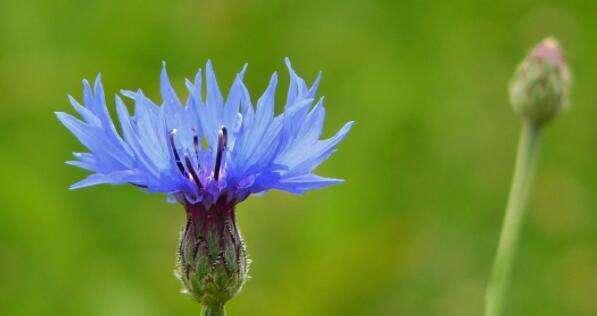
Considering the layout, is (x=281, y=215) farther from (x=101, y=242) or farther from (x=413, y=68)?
(x=413, y=68)

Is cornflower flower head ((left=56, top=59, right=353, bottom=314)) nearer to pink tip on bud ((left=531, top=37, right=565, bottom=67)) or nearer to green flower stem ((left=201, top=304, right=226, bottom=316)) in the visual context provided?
green flower stem ((left=201, top=304, right=226, bottom=316))

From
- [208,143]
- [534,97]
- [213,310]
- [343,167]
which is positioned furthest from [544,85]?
[343,167]

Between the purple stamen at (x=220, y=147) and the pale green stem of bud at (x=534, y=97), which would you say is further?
the pale green stem of bud at (x=534, y=97)

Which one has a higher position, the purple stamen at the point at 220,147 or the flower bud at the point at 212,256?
the purple stamen at the point at 220,147

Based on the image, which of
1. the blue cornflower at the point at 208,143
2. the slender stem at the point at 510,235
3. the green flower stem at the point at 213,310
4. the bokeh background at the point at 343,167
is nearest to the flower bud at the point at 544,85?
the slender stem at the point at 510,235

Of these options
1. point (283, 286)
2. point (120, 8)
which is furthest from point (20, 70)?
point (283, 286)

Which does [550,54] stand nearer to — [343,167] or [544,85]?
[544,85]

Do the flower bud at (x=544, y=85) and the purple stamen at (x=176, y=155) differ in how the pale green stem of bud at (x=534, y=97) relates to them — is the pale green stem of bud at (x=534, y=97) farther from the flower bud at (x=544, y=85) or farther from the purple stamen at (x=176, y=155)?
the purple stamen at (x=176, y=155)
